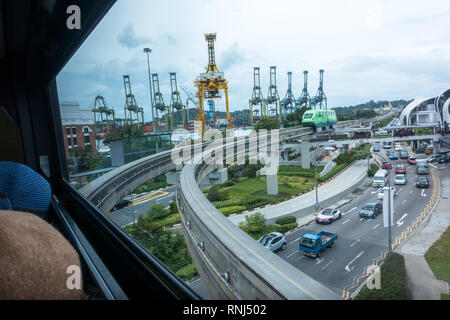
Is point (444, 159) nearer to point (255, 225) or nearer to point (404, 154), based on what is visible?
point (404, 154)

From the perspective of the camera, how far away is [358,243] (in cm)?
93

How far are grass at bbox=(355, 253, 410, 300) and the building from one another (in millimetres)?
2172

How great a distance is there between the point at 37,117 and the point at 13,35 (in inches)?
41.4

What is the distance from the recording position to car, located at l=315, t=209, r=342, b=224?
1.19 metres

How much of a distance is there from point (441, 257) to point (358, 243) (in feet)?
1.43

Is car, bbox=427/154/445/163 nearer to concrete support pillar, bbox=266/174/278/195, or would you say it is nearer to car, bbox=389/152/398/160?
car, bbox=389/152/398/160

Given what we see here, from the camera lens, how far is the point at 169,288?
63 cm

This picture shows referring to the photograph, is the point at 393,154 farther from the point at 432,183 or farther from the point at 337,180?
the point at 337,180

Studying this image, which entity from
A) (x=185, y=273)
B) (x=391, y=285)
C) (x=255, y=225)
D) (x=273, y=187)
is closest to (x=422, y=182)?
(x=391, y=285)

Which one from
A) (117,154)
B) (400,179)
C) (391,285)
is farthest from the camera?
(117,154)

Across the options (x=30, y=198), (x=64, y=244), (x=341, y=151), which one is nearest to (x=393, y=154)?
(x=341, y=151)

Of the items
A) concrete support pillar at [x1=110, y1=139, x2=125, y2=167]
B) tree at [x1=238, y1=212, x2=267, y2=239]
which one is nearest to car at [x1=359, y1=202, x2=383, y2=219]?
tree at [x1=238, y1=212, x2=267, y2=239]

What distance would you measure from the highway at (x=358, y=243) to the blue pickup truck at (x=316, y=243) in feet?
0.07

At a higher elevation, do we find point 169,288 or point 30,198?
point 30,198
